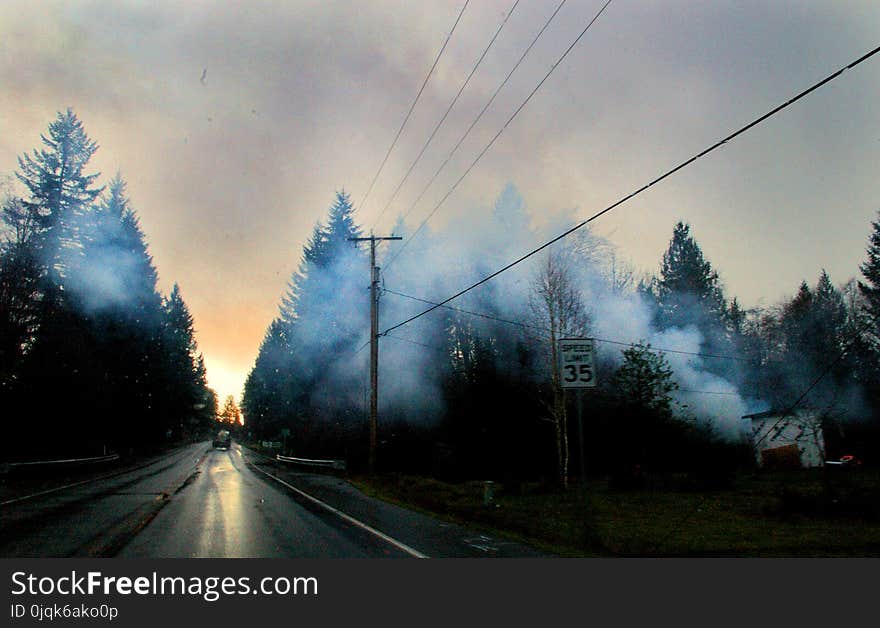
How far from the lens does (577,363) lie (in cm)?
1020

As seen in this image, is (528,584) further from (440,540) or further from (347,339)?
(347,339)

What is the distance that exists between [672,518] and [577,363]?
6546 mm

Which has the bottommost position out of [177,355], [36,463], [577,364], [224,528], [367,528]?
[367,528]

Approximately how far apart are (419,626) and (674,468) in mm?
26711

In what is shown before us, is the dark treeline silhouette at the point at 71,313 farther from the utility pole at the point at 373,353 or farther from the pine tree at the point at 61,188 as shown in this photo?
the utility pole at the point at 373,353

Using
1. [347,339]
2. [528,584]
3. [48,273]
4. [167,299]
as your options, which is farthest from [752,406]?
[167,299]

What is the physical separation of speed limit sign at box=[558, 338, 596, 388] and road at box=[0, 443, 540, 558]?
2676 mm

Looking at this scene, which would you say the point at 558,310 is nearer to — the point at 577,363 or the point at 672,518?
the point at 672,518

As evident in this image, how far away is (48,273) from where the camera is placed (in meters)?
32.3

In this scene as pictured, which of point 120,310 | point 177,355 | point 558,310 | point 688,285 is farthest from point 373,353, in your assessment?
point 177,355

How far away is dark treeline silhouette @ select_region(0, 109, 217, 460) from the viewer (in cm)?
2900

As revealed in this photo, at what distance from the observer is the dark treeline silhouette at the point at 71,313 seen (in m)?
29.0

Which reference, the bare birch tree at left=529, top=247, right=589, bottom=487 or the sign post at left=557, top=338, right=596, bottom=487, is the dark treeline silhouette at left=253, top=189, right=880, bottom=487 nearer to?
the bare birch tree at left=529, top=247, right=589, bottom=487

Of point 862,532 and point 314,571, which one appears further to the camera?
point 862,532
